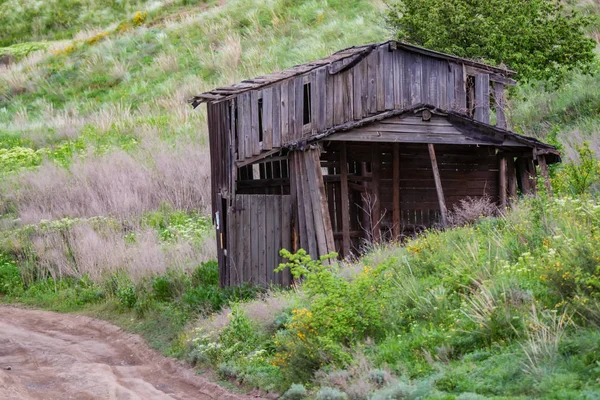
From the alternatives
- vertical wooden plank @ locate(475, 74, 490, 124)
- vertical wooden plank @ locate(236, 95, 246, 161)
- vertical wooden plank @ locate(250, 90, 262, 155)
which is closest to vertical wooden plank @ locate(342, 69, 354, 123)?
vertical wooden plank @ locate(250, 90, 262, 155)

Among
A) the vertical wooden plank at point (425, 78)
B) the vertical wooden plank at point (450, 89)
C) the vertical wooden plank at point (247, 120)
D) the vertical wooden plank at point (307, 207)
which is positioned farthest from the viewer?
the vertical wooden plank at point (450, 89)

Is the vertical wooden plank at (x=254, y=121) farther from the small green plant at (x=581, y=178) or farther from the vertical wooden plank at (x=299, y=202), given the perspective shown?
the small green plant at (x=581, y=178)

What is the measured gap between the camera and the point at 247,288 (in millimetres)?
16234

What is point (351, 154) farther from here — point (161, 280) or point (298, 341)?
point (298, 341)

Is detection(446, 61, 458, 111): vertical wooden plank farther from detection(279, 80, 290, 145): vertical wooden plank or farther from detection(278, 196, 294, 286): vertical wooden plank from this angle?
detection(278, 196, 294, 286): vertical wooden plank

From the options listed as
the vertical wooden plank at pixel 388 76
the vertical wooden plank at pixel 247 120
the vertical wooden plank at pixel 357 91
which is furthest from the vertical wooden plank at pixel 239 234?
the vertical wooden plank at pixel 388 76

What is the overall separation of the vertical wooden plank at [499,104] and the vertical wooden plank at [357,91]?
4084 millimetres

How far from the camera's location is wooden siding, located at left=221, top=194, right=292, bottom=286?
54.6 feet

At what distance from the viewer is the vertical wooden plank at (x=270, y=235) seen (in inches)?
656

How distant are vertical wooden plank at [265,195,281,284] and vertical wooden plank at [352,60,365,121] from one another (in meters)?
2.77

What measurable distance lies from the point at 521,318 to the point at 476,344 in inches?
24.0

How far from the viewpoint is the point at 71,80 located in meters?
42.8

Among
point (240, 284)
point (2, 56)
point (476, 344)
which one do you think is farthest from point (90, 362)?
point (2, 56)

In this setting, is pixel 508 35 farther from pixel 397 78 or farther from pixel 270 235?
pixel 270 235
